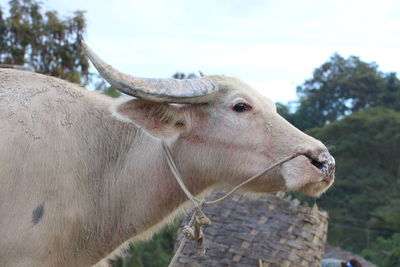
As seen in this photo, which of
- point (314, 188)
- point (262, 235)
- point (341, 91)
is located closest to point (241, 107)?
point (314, 188)

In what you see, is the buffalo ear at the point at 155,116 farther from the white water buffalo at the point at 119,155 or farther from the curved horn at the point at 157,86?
the curved horn at the point at 157,86

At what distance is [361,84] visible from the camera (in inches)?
1566

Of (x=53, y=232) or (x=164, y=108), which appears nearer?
(x=53, y=232)

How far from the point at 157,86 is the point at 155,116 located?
241 millimetres

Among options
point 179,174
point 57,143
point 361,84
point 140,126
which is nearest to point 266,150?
point 179,174

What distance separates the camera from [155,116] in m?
4.10

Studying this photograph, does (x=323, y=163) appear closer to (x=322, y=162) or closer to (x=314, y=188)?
(x=322, y=162)

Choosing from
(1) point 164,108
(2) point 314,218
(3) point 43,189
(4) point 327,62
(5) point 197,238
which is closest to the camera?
(3) point 43,189

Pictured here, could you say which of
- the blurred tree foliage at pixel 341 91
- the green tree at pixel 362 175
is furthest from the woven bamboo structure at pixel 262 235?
the blurred tree foliage at pixel 341 91

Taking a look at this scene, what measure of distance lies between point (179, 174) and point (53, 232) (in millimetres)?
982

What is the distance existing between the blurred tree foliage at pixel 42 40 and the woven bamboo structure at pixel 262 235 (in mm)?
9358

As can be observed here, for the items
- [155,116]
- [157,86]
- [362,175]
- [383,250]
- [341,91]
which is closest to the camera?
[157,86]

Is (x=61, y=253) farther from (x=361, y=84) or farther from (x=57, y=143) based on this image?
(x=361, y=84)

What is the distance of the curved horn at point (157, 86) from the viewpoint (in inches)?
150
